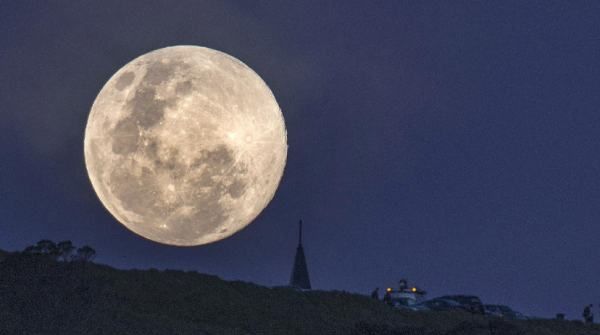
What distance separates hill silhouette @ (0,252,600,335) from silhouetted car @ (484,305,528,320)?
6.84 feet

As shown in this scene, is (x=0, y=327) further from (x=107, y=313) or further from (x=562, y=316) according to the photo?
(x=562, y=316)

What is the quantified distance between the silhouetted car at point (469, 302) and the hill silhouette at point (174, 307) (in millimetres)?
2692

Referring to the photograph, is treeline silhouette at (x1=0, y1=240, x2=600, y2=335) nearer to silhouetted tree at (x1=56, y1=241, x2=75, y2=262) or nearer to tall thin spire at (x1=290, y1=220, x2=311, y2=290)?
silhouetted tree at (x1=56, y1=241, x2=75, y2=262)

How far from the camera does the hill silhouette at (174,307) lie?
1211 inches

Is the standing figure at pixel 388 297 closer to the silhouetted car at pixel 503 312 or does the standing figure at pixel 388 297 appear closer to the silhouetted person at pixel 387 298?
the silhouetted person at pixel 387 298

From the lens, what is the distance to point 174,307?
37.7 meters

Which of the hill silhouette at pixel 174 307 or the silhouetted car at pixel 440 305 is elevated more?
the silhouetted car at pixel 440 305

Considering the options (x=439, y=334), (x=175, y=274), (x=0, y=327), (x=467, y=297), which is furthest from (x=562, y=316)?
(x=0, y=327)

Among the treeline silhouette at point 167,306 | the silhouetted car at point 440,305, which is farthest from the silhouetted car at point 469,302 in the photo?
the treeline silhouette at point 167,306

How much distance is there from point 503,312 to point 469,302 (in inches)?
94.3

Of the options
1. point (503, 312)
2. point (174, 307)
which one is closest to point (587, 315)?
point (503, 312)

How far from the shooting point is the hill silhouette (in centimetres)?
3075

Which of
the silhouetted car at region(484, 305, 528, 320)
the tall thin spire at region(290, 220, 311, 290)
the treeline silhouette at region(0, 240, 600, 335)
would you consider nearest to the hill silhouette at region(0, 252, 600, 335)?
the treeline silhouette at region(0, 240, 600, 335)

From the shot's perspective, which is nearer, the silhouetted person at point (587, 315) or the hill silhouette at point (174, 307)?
the hill silhouette at point (174, 307)
